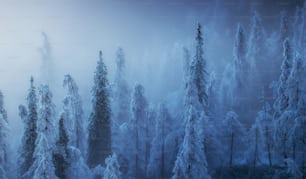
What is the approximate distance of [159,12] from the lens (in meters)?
165

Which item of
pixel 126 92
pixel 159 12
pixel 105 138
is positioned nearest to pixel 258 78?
pixel 126 92

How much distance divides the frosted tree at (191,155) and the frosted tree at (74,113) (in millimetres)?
12634

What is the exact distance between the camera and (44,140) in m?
24.7

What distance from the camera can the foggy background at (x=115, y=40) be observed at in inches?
2950

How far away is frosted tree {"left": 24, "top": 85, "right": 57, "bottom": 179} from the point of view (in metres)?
24.6

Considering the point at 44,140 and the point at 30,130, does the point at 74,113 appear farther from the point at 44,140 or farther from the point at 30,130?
the point at 44,140

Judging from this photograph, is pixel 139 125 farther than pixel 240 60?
No

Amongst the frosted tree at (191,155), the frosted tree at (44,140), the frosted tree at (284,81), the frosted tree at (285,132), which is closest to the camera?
the frosted tree at (44,140)

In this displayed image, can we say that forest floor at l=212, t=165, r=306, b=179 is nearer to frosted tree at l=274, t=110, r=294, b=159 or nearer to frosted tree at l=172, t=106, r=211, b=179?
frosted tree at l=274, t=110, r=294, b=159

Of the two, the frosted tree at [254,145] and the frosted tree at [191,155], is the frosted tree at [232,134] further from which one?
the frosted tree at [191,155]

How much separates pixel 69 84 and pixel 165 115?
39.5ft

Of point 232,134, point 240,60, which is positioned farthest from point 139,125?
point 240,60

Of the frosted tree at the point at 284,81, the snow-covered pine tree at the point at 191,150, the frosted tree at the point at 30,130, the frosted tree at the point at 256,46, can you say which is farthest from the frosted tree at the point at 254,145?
the frosted tree at the point at 30,130

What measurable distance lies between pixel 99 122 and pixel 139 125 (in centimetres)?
759
